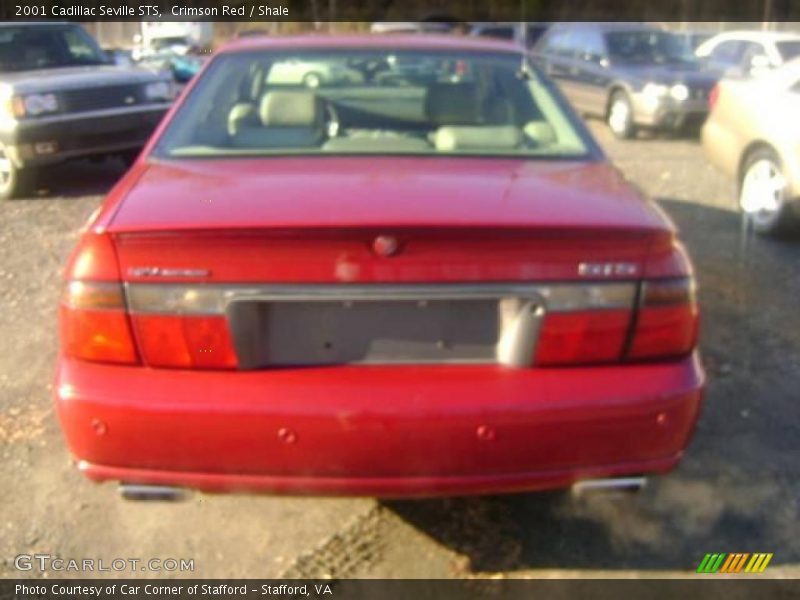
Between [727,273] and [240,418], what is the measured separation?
14.3ft

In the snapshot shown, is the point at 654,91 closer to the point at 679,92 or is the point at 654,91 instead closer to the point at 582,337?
the point at 679,92

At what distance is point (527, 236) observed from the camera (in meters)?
2.50

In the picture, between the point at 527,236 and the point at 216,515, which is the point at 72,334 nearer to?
the point at 216,515

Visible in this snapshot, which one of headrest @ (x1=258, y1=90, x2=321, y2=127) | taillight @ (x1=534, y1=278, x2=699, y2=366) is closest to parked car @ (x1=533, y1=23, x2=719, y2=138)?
headrest @ (x1=258, y1=90, x2=321, y2=127)

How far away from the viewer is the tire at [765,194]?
6.77 meters

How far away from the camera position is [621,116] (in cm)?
1235

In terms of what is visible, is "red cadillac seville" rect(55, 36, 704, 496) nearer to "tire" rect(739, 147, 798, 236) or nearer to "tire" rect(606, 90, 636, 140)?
"tire" rect(739, 147, 798, 236)

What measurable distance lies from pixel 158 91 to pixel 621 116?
636 cm

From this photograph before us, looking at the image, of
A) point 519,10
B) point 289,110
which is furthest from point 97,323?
point 519,10

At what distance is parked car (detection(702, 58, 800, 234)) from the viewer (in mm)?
6707

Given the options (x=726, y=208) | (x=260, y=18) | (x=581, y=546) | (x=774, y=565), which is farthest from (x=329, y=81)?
(x=260, y=18)

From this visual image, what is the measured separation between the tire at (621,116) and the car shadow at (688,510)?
8114 millimetres

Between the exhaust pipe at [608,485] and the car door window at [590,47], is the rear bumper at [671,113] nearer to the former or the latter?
the car door window at [590,47]
